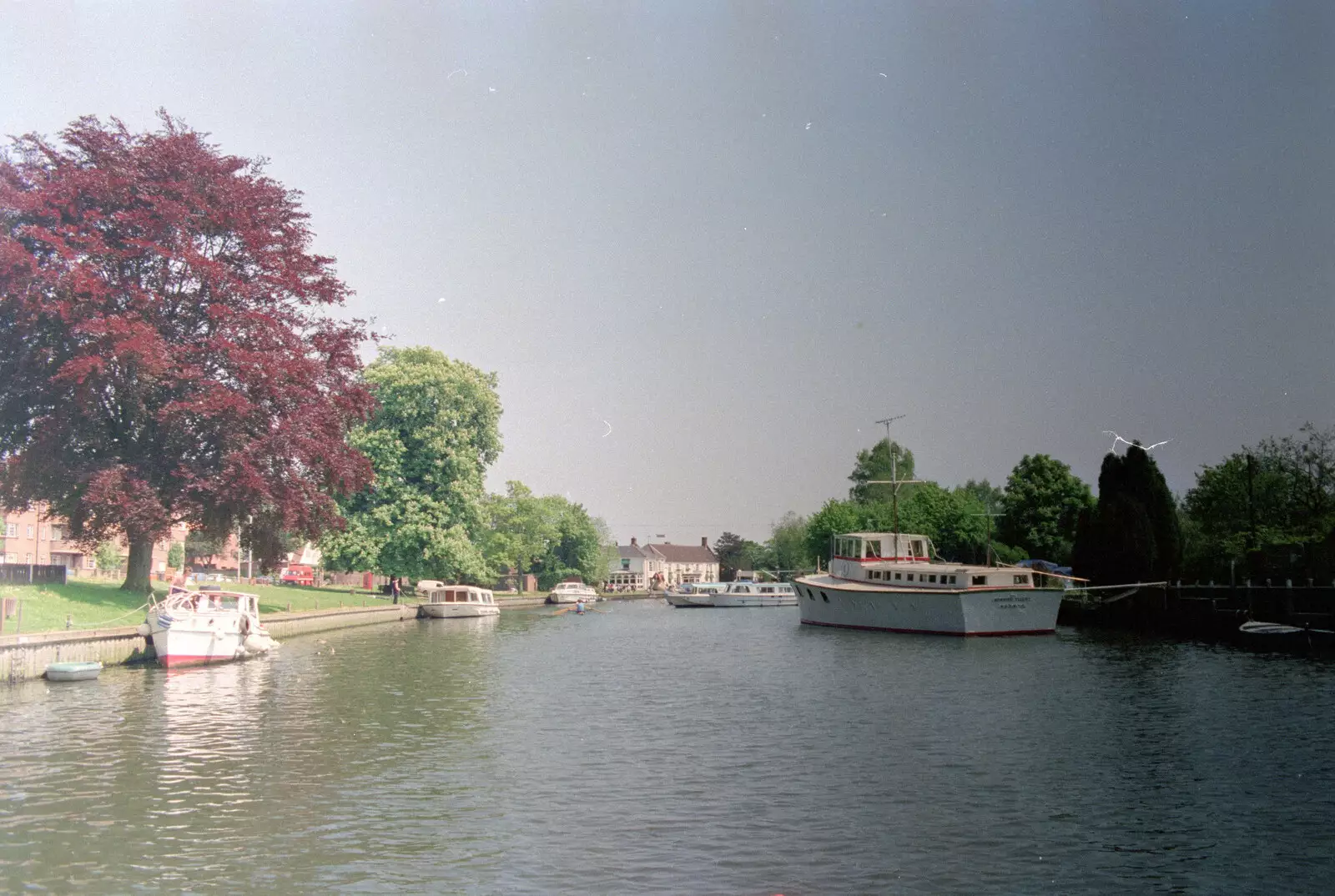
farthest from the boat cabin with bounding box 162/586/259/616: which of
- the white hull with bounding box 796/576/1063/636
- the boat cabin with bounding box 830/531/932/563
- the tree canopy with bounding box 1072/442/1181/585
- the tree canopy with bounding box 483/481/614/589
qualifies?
the tree canopy with bounding box 483/481/614/589

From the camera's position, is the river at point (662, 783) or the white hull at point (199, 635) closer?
the river at point (662, 783)

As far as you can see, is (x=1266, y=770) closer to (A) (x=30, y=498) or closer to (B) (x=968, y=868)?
(B) (x=968, y=868)

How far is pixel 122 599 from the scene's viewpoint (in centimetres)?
4291

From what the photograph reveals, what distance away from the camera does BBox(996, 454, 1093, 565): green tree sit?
98.0 m

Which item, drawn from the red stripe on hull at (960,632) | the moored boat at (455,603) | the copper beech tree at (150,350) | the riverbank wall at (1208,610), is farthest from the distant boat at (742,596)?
the copper beech tree at (150,350)

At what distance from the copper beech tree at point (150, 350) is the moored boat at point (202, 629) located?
504 centimetres

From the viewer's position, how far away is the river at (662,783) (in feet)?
44.3

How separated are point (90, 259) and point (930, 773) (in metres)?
38.0

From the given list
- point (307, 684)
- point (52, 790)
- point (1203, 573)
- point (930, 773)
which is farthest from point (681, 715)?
point (1203, 573)

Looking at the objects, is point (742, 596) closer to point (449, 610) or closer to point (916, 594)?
point (449, 610)

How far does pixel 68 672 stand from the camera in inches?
1206

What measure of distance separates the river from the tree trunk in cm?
1094

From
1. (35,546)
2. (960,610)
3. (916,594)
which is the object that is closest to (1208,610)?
(960,610)

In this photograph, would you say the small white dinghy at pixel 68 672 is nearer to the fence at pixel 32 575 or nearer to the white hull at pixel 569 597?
the fence at pixel 32 575
